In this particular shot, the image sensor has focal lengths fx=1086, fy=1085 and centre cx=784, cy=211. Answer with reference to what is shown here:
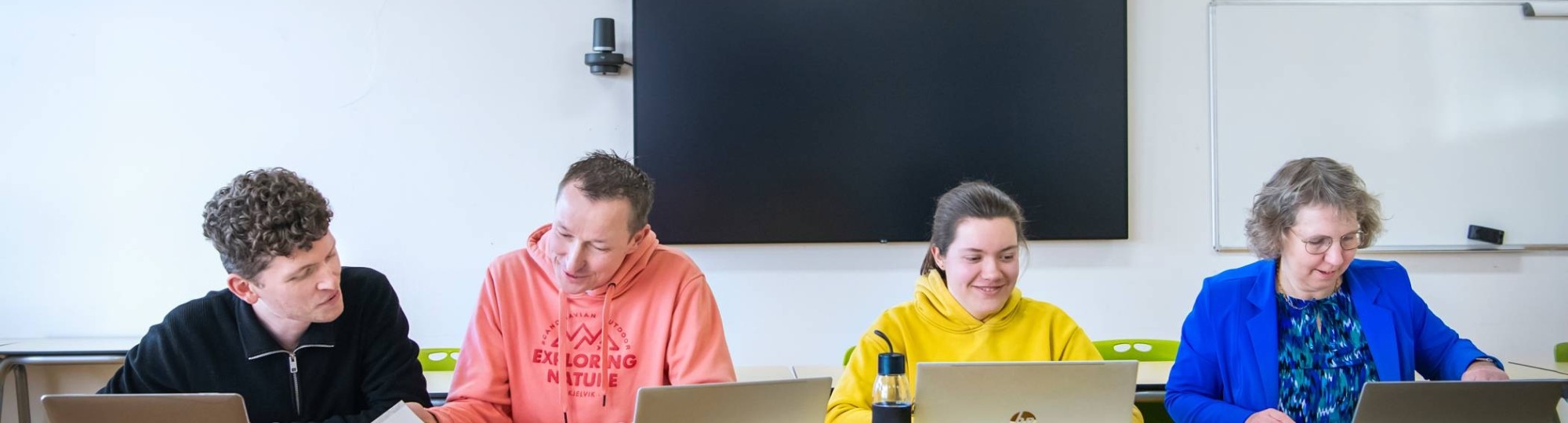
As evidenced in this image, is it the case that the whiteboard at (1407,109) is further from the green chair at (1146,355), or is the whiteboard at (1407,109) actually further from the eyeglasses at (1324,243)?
the eyeglasses at (1324,243)

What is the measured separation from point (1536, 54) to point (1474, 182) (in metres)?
0.51

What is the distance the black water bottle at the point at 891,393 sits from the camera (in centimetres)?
158

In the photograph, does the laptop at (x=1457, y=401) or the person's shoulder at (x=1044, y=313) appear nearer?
the laptop at (x=1457, y=401)

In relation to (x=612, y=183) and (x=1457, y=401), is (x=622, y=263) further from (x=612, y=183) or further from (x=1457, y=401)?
(x=1457, y=401)

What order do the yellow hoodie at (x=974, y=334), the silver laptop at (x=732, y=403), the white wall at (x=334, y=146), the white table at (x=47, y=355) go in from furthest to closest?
the white wall at (x=334, y=146)
the white table at (x=47, y=355)
the yellow hoodie at (x=974, y=334)
the silver laptop at (x=732, y=403)

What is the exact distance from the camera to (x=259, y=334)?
1.87 metres

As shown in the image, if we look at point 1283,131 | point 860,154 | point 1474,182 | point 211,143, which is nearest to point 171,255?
point 211,143

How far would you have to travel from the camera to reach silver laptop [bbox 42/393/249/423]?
149 centimetres

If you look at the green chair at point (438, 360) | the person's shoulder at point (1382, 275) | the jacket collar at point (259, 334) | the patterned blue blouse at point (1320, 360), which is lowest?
the green chair at point (438, 360)

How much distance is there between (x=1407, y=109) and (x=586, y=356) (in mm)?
3233

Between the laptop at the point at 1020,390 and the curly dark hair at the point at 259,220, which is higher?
the curly dark hair at the point at 259,220

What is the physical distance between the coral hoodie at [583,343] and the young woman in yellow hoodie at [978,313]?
31cm

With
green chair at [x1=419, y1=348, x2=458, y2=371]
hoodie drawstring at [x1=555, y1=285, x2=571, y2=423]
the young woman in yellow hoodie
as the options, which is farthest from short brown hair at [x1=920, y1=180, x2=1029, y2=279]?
green chair at [x1=419, y1=348, x2=458, y2=371]

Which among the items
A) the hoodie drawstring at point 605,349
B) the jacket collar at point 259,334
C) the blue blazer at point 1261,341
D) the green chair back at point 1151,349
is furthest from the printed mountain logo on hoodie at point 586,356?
the green chair back at point 1151,349
